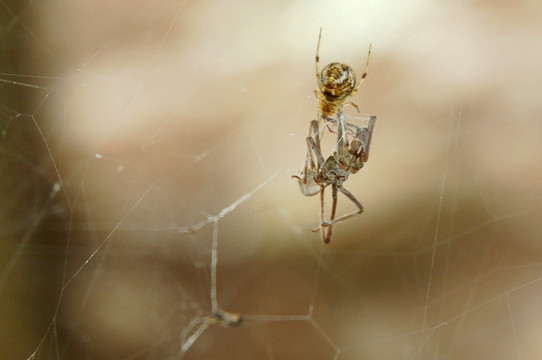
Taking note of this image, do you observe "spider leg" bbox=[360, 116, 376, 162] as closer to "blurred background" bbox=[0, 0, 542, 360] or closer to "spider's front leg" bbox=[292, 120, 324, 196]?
"spider's front leg" bbox=[292, 120, 324, 196]

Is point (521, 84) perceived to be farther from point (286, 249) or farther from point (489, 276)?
point (286, 249)

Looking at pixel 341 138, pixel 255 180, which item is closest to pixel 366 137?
pixel 341 138

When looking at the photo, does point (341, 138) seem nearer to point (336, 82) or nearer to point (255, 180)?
point (336, 82)

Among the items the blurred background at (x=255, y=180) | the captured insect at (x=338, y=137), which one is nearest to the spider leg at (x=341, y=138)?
the captured insect at (x=338, y=137)

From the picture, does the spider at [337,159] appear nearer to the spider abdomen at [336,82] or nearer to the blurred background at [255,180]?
the spider abdomen at [336,82]

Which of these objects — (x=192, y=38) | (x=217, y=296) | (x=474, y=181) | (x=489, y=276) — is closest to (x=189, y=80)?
(x=192, y=38)

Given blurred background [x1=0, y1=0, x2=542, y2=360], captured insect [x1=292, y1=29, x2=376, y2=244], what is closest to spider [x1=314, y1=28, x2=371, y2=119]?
captured insect [x1=292, y1=29, x2=376, y2=244]
